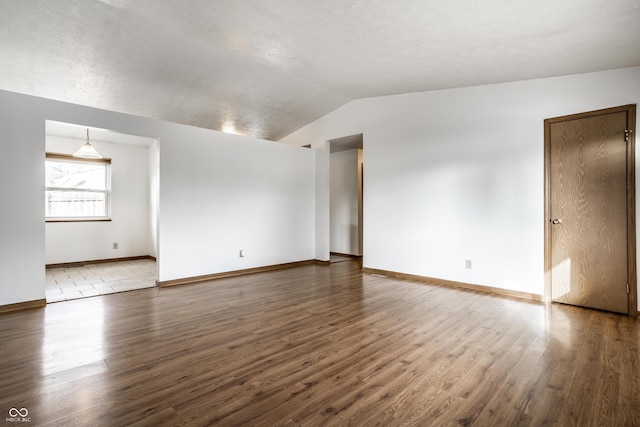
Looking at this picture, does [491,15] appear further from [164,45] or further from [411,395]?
[164,45]

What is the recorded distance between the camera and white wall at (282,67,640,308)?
3.89 metres

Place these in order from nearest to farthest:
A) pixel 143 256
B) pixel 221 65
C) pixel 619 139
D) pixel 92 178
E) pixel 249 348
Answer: pixel 249 348
pixel 619 139
pixel 221 65
pixel 92 178
pixel 143 256

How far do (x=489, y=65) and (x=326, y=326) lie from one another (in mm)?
3311

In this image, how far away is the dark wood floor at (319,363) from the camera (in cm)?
174

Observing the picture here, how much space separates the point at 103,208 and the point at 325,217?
4394 mm

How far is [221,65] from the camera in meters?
4.39

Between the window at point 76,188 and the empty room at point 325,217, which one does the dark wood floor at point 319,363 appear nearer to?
the empty room at point 325,217

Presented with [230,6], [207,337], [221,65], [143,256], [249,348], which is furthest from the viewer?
[143,256]

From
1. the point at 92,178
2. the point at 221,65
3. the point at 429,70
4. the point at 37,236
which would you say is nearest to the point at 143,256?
the point at 92,178

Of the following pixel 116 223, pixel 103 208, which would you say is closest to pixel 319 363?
pixel 116 223

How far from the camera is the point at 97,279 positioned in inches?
194

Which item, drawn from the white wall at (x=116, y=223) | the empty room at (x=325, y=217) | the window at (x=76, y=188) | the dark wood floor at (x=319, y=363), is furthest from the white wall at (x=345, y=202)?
the window at (x=76, y=188)

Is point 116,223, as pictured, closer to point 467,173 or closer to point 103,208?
point 103,208

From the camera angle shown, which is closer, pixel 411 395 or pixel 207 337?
pixel 411 395
